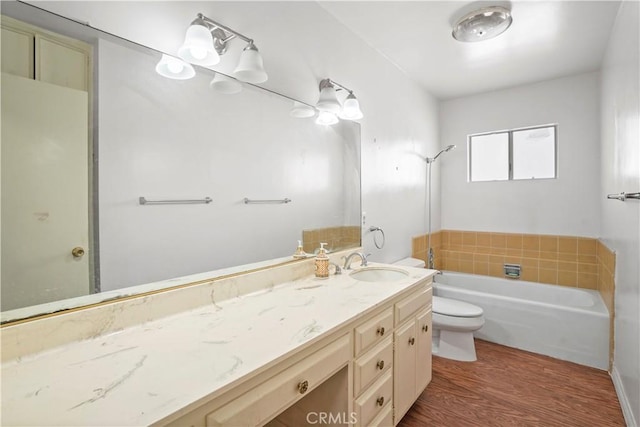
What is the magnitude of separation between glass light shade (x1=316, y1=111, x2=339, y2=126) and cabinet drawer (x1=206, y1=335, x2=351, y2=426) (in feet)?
4.56

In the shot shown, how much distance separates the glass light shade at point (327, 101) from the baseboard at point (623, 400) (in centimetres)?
240

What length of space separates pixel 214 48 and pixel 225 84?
16 cm

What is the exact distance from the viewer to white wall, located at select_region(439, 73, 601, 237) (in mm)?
2973

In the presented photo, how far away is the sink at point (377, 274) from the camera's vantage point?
1927 millimetres

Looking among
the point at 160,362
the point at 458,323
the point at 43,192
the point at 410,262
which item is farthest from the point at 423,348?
the point at 43,192

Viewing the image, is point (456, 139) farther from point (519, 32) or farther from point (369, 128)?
point (369, 128)

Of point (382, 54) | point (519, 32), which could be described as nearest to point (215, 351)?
point (382, 54)

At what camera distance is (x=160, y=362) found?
2.71 feet

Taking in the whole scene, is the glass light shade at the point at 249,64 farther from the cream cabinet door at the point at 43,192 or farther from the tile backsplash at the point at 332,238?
the tile backsplash at the point at 332,238

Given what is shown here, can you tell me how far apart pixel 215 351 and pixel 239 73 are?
122 cm

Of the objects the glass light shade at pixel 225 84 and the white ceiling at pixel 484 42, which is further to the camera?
the white ceiling at pixel 484 42

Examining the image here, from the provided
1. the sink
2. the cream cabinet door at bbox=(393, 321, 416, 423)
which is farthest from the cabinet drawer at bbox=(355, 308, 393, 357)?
the sink

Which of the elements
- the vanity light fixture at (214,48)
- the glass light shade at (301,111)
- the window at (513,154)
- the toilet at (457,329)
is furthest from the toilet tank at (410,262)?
the vanity light fixture at (214,48)

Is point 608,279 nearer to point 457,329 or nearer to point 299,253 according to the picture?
point 457,329
